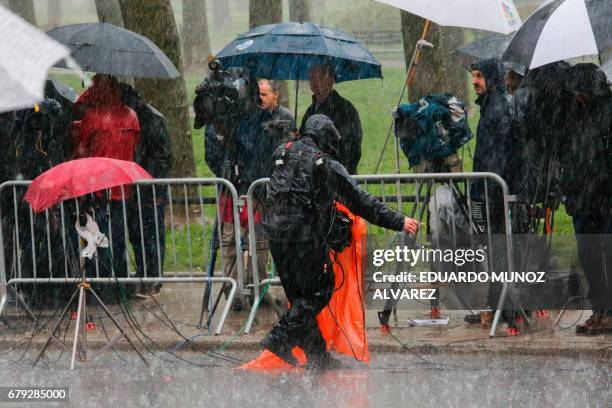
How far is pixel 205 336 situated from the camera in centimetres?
1022

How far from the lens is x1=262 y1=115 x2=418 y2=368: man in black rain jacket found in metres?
8.88

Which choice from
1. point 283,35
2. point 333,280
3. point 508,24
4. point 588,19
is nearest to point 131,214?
point 283,35

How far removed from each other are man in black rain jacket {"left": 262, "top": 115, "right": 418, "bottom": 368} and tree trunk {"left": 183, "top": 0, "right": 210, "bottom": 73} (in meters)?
30.9

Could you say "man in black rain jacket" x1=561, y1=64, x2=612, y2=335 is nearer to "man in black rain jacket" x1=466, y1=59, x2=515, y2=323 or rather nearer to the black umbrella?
"man in black rain jacket" x1=466, y1=59, x2=515, y2=323

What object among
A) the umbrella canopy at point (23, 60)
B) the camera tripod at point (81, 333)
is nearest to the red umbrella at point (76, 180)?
the camera tripod at point (81, 333)

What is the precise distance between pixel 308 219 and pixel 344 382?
3.92 ft

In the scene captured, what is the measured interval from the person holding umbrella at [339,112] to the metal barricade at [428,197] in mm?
408

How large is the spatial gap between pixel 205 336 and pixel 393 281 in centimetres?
162

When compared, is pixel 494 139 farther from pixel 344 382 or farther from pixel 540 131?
pixel 344 382

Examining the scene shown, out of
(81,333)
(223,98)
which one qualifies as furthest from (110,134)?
(81,333)

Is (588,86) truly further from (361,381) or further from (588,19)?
(361,381)

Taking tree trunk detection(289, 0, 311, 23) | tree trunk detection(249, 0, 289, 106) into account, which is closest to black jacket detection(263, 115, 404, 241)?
tree trunk detection(249, 0, 289, 106)

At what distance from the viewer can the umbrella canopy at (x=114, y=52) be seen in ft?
35.6

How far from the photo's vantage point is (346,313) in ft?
30.8
